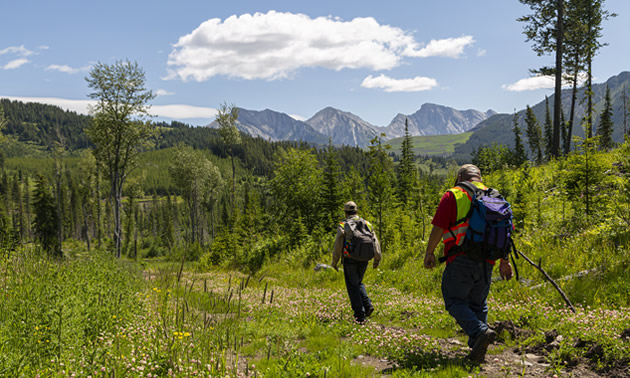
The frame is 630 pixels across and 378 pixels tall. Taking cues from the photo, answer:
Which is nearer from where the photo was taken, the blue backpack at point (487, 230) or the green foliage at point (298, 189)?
the blue backpack at point (487, 230)

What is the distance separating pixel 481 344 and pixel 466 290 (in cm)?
70

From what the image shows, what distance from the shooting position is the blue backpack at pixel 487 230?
4797mm

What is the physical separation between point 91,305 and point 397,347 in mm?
4912

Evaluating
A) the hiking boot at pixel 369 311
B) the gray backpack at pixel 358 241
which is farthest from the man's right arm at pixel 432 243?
the hiking boot at pixel 369 311

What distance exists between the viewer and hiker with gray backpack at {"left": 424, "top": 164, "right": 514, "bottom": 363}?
4.81 metres

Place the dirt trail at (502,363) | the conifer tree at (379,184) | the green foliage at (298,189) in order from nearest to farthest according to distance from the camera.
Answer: the dirt trail at (502,363) < the conifer tree at (379,184) < the green foliage at (298,189)

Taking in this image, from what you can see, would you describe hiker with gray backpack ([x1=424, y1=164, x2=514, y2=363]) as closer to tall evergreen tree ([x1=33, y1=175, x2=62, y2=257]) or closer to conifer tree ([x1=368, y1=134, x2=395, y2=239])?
conifer tree ([x1=368, y1=134, x2=395, y2=239])

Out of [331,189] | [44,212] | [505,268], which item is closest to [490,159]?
[331,189]

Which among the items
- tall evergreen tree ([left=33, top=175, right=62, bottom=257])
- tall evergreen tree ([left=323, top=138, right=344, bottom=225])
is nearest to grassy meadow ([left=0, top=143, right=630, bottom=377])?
tall evergreen tree ([left=323, top=138, right=344, bottom=225])

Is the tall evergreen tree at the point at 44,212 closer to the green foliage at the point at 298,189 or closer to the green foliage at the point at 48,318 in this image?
the green foliage at the point at 298,189

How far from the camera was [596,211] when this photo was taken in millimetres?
10984

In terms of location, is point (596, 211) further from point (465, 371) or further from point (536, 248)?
point (465, 371)

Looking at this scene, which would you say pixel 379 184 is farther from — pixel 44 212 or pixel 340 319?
pixel 44 212

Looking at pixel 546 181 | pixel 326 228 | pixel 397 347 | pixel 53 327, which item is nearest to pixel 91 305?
pixel 53 327
